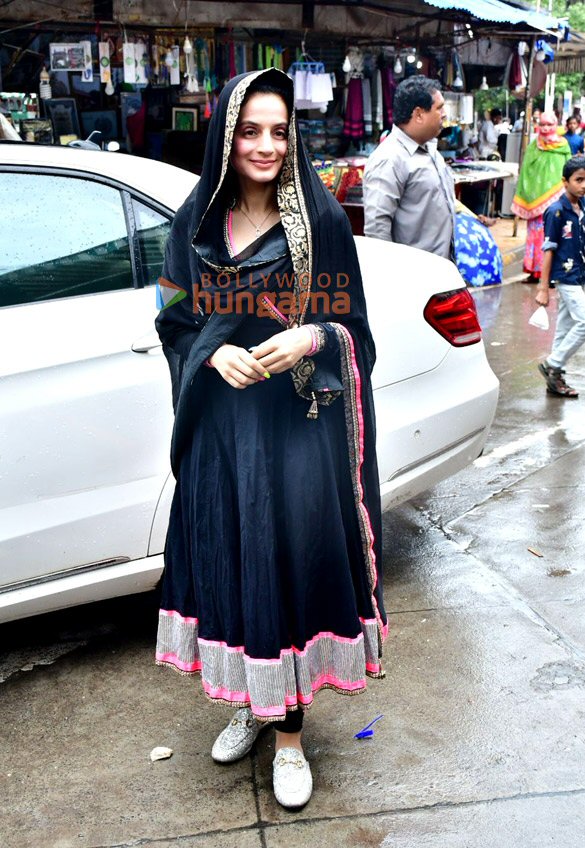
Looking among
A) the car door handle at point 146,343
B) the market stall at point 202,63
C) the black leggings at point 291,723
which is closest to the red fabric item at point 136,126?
the market stall at point 202,63

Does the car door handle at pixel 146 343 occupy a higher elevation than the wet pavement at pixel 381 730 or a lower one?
higher

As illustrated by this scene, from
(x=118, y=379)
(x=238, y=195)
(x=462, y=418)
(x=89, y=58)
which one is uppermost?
(x=89, y=58)

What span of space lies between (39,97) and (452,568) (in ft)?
20.2

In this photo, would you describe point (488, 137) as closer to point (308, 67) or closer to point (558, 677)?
point (308, 67)

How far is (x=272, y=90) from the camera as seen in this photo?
2.26 meters

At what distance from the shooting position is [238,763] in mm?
2799

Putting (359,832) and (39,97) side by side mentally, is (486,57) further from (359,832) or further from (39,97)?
(359,832)

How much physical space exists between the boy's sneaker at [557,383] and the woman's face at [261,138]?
4.69m

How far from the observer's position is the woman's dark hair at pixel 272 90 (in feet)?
7.37

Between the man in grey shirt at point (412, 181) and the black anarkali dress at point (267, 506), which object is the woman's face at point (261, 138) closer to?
the black anarkali dress at point (267, 506)

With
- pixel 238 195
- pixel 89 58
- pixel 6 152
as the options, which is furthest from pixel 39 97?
pixel 238 195

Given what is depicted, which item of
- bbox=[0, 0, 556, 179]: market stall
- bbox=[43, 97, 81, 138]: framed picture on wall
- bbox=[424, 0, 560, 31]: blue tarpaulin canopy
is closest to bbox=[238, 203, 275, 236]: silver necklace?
bbox=[0, 0, 556, 179]: market stall

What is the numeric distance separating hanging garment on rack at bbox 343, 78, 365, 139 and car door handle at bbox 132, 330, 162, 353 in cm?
833

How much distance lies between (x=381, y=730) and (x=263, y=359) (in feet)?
4.43
